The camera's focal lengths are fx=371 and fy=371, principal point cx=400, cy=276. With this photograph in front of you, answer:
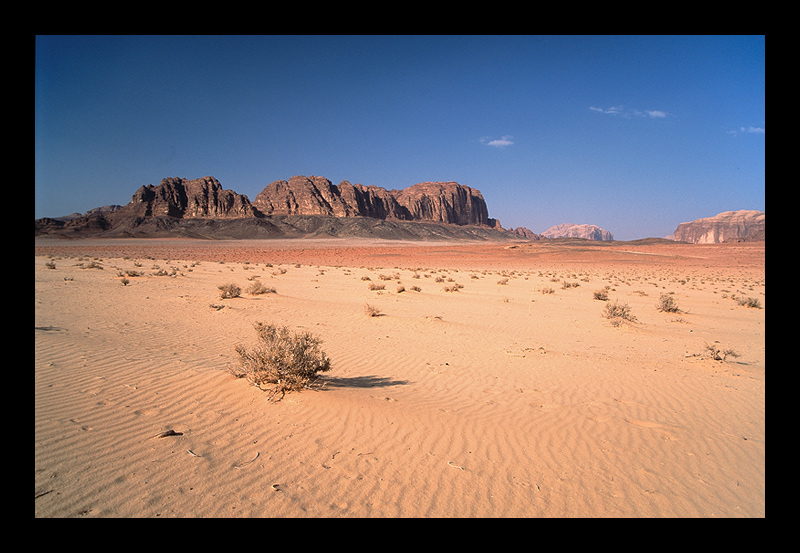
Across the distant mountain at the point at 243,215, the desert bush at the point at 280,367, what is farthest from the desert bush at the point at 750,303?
the distant mountain at the point at 243,215

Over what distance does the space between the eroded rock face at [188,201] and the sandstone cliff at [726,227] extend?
19874 cm

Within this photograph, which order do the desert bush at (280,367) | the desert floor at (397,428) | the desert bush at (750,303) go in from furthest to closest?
the desert bush at (750,303), the desert bush at (280,367), the desert floor at (397,428)

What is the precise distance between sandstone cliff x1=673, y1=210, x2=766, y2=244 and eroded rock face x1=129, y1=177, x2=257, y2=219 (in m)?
199

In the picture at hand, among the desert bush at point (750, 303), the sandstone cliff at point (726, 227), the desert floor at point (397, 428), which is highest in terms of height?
the sandstone cliff at point (726, 227)

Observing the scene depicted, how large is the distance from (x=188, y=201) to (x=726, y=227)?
791ft

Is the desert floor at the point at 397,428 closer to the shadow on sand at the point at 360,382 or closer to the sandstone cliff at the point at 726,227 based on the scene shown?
the shadow on sand at the point at 360,382

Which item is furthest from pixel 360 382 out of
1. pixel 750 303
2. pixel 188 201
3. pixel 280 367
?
pixel 188 201

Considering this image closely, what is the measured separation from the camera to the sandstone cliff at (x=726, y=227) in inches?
6494

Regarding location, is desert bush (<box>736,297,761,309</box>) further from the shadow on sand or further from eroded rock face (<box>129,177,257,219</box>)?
eroded rock face (<box>129,177,257,219</box>)

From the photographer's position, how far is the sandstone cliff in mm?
164950

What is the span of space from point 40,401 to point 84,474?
2089 mm

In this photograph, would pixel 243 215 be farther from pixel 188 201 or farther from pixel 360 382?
pixel 360 382

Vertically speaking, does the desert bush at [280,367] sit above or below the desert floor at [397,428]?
above
